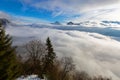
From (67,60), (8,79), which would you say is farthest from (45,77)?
(8,79)

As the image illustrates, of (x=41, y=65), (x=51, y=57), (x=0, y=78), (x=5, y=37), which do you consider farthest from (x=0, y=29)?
(x=41, y=65)

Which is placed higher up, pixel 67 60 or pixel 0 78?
pixel 0 78

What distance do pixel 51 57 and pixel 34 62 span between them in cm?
840

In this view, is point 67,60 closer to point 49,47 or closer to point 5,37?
point 49,47

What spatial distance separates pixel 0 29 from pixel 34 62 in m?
48.3

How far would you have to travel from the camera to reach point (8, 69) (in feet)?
107

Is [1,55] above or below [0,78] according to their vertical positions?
above

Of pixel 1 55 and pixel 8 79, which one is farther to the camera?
pixel 8 79

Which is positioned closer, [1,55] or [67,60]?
[1,55]

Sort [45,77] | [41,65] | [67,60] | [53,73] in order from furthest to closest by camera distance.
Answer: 1. [67,60]
2. [41,65]
3. [53,73]
4. [45,77]

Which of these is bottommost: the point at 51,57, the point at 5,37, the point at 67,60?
the point at 67,60

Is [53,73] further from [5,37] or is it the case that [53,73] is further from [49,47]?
[5,37]

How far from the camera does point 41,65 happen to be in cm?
8012

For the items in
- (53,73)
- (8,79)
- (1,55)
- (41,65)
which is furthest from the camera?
(41,65)
